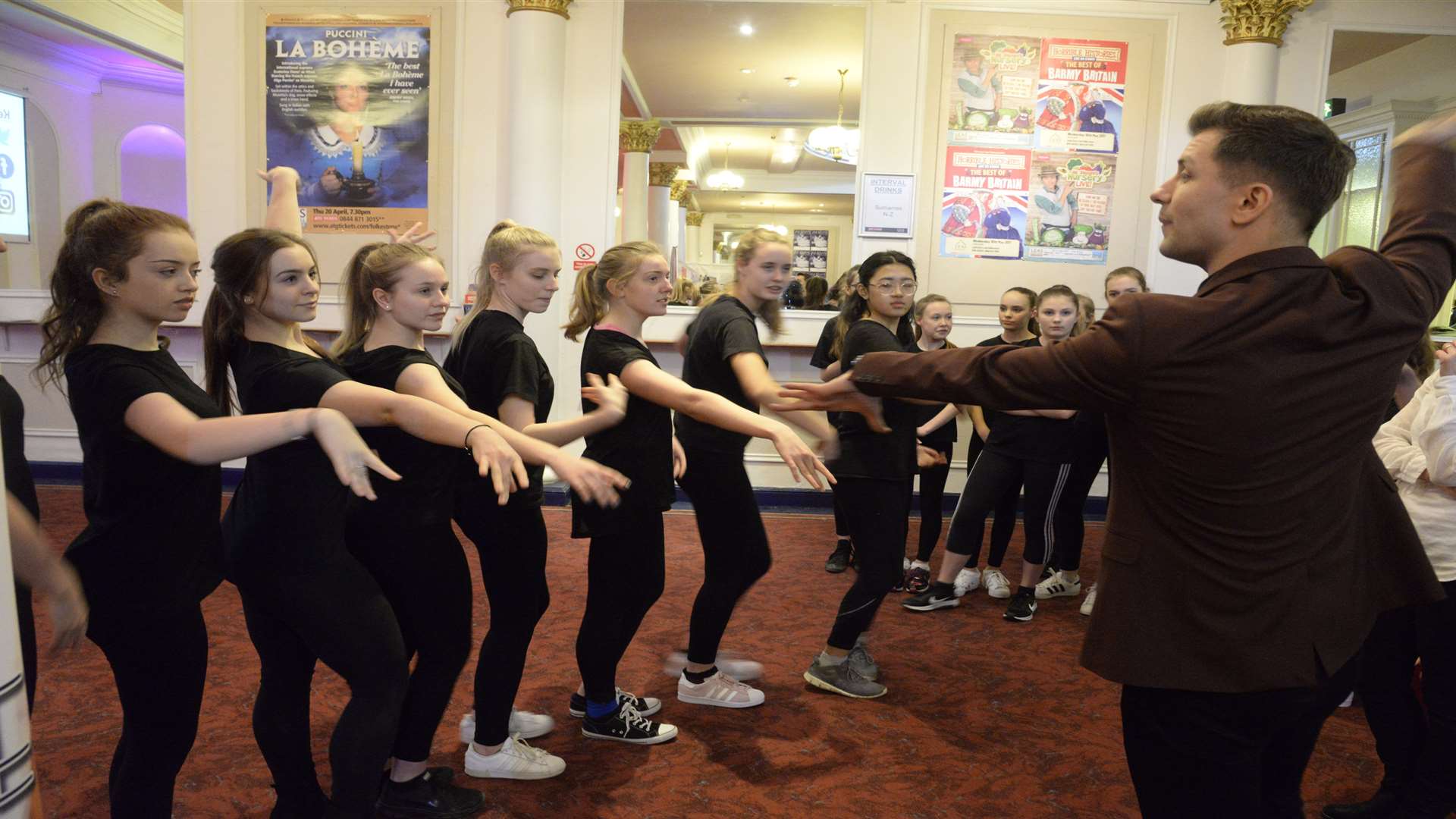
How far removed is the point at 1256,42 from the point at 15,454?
6550 mm

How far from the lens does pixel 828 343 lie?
169 inches

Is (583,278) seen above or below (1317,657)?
above

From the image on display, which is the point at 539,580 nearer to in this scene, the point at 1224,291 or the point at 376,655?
the point at 376,655

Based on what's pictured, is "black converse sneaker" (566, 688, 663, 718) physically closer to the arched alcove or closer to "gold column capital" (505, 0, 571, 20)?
"gold column capital" (505, 0, 571, 20)

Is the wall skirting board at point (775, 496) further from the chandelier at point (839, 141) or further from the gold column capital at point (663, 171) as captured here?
the gold column capital at point (663, 171)

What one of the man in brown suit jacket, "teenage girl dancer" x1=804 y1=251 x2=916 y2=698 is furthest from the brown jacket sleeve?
"teenage girl dancer" x1=804 y1=251 x2=916 y2=698

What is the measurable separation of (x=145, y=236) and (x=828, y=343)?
299 cm

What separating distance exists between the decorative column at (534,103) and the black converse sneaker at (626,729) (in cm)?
374

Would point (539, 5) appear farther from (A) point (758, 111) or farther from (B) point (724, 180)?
(B) point (724, 180)

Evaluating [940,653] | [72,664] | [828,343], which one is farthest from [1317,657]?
[72,664]

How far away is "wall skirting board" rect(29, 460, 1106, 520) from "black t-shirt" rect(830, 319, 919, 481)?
322 cm

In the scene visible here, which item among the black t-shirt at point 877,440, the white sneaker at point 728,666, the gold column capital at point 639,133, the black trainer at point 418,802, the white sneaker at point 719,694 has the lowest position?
the white sneaker at point 728,666

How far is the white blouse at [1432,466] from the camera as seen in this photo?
2.08 m

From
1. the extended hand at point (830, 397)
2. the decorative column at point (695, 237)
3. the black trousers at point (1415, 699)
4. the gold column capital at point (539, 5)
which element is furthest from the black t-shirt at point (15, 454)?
the decorative column at point (695, 237)
